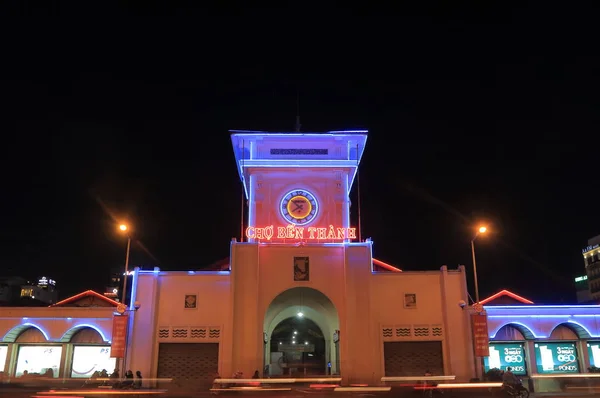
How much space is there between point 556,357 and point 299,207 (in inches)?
793

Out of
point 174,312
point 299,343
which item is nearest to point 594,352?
point 299,343

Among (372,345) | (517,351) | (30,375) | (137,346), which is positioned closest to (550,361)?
(517,351)

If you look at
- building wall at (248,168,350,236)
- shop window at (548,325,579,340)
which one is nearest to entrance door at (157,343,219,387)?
building wall at (248,168,350,236)

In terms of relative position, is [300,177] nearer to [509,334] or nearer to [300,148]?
[300,148]

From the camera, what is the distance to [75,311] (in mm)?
35688

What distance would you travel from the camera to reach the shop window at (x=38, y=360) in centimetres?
3534

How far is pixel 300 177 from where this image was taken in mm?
37156

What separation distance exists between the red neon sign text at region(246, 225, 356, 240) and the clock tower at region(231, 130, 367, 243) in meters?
0.21

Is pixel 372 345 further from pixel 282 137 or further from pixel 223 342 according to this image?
pixel 282 137

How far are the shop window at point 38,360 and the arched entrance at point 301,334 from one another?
1413 centimetres

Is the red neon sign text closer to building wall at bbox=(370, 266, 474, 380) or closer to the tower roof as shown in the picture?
building wall at bbox=(370, 266, 474, 380)

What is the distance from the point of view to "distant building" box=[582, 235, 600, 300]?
10369cm

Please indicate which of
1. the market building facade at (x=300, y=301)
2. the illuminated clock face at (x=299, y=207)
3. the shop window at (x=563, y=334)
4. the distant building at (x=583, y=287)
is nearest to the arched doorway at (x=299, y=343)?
the market building facade at (x=300, y=301)

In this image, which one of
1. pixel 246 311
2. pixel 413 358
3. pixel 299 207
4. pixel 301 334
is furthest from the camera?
pixel 301 334
